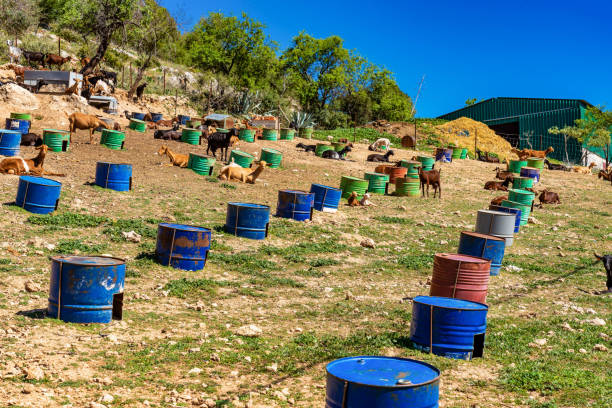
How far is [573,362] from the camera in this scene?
812 cm

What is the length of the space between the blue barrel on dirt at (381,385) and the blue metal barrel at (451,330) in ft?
8.05

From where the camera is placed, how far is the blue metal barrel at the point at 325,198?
18.9 metres

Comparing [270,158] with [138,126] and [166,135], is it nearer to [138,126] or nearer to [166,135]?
[166,135]

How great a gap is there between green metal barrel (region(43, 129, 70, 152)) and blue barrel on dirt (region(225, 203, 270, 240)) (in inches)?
406

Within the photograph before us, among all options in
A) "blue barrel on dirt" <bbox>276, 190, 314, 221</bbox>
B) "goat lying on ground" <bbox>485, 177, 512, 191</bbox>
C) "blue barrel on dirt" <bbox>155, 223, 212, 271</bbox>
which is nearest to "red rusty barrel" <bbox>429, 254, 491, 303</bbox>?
"blue barrel on dirt" <bbox>155, 223, 212, 271</bbox>

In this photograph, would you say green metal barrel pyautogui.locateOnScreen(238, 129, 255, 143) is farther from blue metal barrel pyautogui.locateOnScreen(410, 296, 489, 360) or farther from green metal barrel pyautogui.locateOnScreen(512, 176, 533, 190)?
blue metal barrel pyautogui.locateOnScreen(410, 296, 489, 360)

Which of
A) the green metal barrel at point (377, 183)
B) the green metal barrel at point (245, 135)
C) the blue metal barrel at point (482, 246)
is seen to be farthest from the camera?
the green metal barrel at point (245, 135)

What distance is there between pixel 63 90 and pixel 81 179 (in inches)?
698

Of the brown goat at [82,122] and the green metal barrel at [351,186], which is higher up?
the brown goat at [82,122]

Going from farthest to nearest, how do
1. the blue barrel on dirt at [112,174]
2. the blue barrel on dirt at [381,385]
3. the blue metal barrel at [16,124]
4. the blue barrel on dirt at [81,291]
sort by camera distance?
the blue metal barrel at [16,124] < the blue barrel on dirt at [112,174] < the blue barrel on dirt at [81,291] < the blue barrel on dirt at [381,385]

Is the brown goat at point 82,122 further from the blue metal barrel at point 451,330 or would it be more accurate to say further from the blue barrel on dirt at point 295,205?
the blue metal barrel at point 451,330

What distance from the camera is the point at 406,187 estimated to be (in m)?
24.0

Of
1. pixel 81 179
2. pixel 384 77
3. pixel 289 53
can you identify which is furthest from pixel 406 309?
pixel 384 77

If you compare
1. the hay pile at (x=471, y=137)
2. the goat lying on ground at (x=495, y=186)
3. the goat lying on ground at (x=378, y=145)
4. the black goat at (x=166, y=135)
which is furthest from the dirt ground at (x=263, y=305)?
the hay pile at (x=471, y=137)
